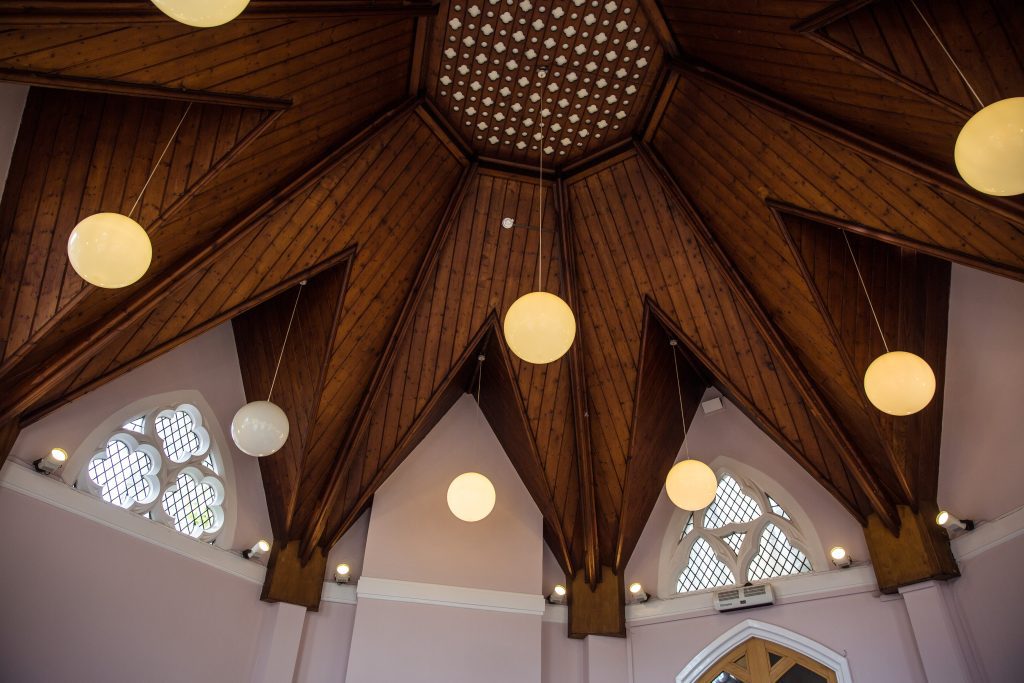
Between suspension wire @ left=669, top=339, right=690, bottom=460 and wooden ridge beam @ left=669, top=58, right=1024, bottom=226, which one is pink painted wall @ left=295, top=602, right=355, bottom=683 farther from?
wooden ridge beam @ left=669, top=58, right=1024, bottom=226

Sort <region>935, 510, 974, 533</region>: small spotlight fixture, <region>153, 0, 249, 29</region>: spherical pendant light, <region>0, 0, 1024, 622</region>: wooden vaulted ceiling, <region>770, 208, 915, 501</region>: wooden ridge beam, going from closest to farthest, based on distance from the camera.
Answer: <region>153, 0, 249, 29</region>: spherical pendant light → <region>0, 0, 1024, 622</region>: wooden vaulted ceiling → <region>935, 510, 974, 533</region>: small spotlight fixture → <region>770, 208, 915, 501</region>: wooden ridge beam

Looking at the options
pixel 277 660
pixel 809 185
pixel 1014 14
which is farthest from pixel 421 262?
pixel 1014 14

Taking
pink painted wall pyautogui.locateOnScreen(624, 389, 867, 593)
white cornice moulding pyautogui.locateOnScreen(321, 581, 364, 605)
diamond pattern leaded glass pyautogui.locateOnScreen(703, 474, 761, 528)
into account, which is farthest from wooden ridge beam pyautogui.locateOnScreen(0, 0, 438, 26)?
diamond pattern leaded glass pyautogui.locateOnScreen(703, 474, 761, 528)

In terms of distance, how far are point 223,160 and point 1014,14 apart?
279 inches

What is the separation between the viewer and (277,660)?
934 cm

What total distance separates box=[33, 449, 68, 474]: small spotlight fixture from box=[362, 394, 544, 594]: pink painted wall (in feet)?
14.4

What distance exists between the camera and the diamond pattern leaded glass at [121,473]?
844 centimetres

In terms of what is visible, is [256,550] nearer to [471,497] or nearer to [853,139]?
[471,497]

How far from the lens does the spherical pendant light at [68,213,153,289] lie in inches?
205

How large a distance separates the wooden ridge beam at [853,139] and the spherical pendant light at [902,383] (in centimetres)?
157

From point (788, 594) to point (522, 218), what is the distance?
21.3 ft

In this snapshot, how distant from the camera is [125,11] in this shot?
5477mm

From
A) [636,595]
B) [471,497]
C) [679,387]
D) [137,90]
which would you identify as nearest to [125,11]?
[137,90]

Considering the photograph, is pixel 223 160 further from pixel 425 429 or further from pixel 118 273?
pixel 425 429
